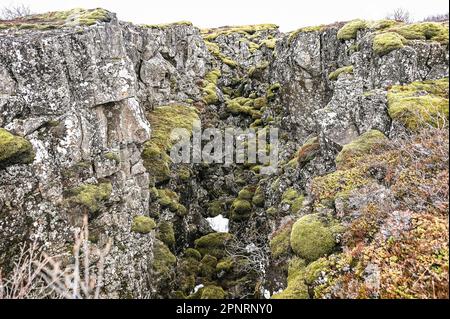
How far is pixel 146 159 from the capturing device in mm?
28141

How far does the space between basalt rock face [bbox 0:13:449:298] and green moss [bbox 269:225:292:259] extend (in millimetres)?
64

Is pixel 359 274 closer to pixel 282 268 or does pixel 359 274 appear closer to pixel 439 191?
pixel 439 191

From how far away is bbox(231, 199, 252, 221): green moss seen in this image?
98.1 ft

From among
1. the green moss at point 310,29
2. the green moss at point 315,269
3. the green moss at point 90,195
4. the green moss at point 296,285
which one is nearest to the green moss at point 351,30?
the green moss at point 310,29

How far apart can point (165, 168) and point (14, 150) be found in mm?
12312

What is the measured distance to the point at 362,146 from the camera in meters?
14.4

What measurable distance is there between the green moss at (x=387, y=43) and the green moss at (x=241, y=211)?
16513 millimetres

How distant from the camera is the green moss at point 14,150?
18219 millimetres

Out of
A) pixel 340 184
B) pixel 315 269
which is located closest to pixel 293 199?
pixel 340 184

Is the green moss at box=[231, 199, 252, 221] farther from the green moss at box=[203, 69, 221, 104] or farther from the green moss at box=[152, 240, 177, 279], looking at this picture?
the green moss at box=[203, 69, 221, 104]

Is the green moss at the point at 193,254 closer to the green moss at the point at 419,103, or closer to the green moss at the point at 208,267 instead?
the green moss at the point at 208,267

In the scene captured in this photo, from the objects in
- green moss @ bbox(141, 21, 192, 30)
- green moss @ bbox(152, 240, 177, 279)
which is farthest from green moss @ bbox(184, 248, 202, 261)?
green moss @ bbox(141, 21, 192, 30)

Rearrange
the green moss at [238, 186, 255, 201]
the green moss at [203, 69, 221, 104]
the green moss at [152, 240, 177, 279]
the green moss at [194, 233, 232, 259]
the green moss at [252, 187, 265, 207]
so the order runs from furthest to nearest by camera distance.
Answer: the green moss at [203, 69, 221, 104] < the green moss at [238, 186, 255, 201] < the green moss at [252, 187, 265, 207] < the green moss at [194, 233, 232, 259] < the green moss at [152, 240, 177, 279]
